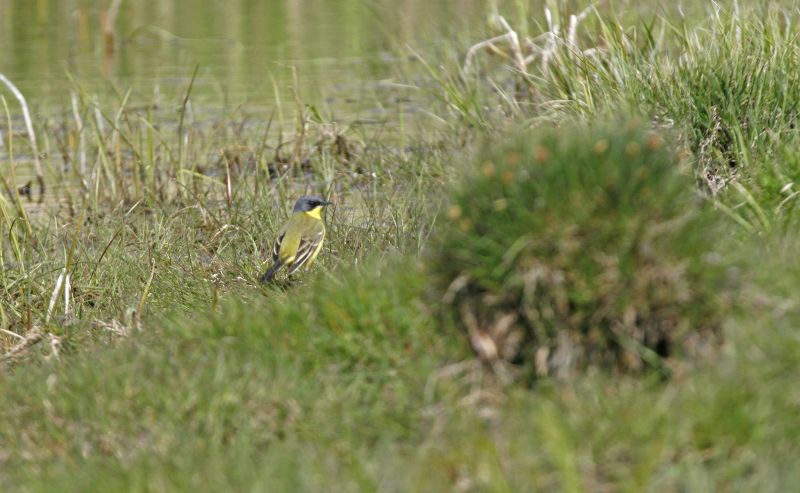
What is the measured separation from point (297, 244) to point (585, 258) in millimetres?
2467

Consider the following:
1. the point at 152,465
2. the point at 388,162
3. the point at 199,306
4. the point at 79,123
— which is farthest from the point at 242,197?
the point at 152,465

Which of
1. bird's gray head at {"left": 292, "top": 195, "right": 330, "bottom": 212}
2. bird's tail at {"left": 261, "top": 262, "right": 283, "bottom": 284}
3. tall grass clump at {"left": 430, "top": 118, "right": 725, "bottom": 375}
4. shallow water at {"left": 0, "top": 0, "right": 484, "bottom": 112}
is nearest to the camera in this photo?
tall grass clump at {"left": 430, "top": 118, "right": 725, "bottom": 375}

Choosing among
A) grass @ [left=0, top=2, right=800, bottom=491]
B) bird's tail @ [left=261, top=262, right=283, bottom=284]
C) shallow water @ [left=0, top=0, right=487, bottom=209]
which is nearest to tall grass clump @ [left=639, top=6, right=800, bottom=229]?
grass @ [left=0, top=2, right=800, bottom=491]

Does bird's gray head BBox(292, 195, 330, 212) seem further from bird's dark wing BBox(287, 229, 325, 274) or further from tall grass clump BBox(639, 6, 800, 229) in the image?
tall grass clump BBox(639, 6, 800, 229)

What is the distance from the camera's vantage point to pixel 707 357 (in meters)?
3.49

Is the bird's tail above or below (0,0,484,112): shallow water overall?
below

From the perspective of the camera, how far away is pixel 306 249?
19.2 ft

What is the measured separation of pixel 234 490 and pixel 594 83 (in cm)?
379

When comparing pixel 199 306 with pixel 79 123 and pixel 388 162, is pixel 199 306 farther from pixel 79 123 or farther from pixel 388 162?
pixel 79 123

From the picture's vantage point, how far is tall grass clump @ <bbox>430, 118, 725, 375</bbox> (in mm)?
3523

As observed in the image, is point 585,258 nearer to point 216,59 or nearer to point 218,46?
point 216,59

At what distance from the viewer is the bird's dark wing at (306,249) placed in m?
5.68

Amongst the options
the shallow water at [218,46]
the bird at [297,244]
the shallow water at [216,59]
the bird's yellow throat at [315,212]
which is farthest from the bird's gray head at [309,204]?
the shallow water at [218,46]

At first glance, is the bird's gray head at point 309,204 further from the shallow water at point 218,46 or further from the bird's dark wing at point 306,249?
the shallow water at point 218,46
